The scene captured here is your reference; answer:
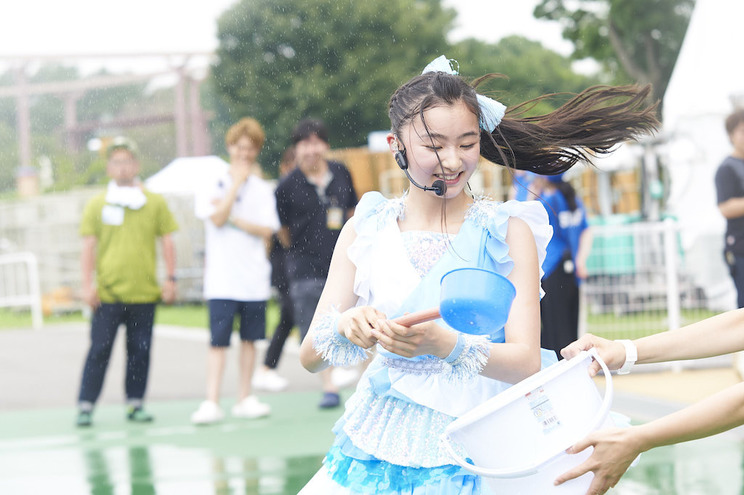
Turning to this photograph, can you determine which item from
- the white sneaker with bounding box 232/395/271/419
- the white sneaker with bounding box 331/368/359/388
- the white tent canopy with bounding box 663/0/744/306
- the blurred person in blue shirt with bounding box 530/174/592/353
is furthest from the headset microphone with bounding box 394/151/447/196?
the white tent canopy with bounding box 663/0/744/306

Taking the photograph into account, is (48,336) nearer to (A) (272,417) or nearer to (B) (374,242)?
(A) (272,417)

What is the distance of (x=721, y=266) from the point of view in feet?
39.0

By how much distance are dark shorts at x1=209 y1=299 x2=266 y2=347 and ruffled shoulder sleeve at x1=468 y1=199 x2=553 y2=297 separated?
429 cm

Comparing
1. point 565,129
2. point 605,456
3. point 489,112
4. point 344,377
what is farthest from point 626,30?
point 605,456

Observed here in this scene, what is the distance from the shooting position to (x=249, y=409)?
690 centimetres

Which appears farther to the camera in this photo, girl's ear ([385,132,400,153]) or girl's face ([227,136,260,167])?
girl's face ([227,136,260,167])

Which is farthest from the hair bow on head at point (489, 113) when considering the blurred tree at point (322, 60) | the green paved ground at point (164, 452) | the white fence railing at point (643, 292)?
the blurred tree at point (322, 60)

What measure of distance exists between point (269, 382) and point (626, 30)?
37.7ft

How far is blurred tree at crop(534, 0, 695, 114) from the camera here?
17.2m

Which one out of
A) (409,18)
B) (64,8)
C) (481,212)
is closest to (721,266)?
(481,212)

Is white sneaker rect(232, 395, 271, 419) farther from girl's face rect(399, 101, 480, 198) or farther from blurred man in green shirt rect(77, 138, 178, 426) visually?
girl's face rect(399, 101, 480, 198)

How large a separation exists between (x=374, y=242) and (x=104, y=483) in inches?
121

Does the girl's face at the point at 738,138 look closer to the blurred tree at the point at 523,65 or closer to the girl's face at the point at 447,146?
the girl's face at the point at 447,146

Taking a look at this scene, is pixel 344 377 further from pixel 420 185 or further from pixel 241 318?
pixel 420 185
